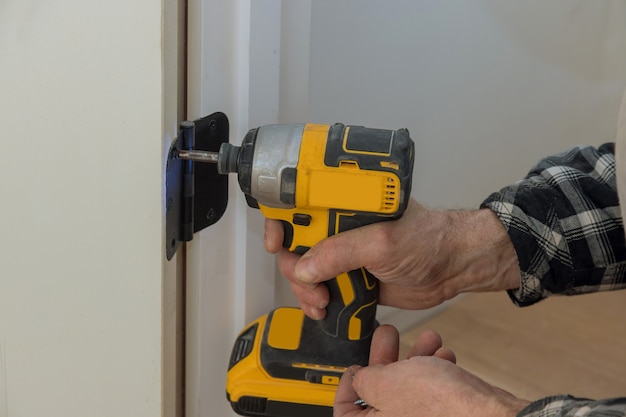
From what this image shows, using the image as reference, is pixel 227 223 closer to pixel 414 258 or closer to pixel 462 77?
pixel 414 258

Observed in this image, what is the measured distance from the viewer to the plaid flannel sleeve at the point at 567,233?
3.12 feet

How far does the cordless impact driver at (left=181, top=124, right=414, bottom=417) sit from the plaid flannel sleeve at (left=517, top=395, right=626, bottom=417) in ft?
0.79

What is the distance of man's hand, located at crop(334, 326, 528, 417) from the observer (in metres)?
0.73

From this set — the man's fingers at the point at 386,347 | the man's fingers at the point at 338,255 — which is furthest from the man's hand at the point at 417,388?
the man's fingers at the point at 338,255

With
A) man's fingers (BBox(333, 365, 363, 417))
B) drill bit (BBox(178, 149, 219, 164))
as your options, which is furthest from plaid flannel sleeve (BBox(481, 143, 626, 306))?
drill bit (BBox(178, 149, 219, 164))

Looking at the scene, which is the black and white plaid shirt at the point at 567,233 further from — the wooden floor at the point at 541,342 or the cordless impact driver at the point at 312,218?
the wooden floor at the point at 541,342

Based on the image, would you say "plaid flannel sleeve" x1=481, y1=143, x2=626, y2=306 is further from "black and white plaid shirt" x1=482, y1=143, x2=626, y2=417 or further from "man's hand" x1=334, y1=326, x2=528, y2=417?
"man's hand" x1=334, y1=326, x2=528, y2=417

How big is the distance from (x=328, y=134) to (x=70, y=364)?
1.54 feet

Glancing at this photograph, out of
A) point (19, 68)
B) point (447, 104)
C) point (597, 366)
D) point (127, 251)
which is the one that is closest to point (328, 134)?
point (127, 251)

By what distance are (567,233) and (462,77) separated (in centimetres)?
59

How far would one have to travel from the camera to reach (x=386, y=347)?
88 cm

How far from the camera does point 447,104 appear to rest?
1.44m

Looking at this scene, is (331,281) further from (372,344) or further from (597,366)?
(597,366)

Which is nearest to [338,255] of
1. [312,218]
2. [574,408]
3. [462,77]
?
[312,218]
